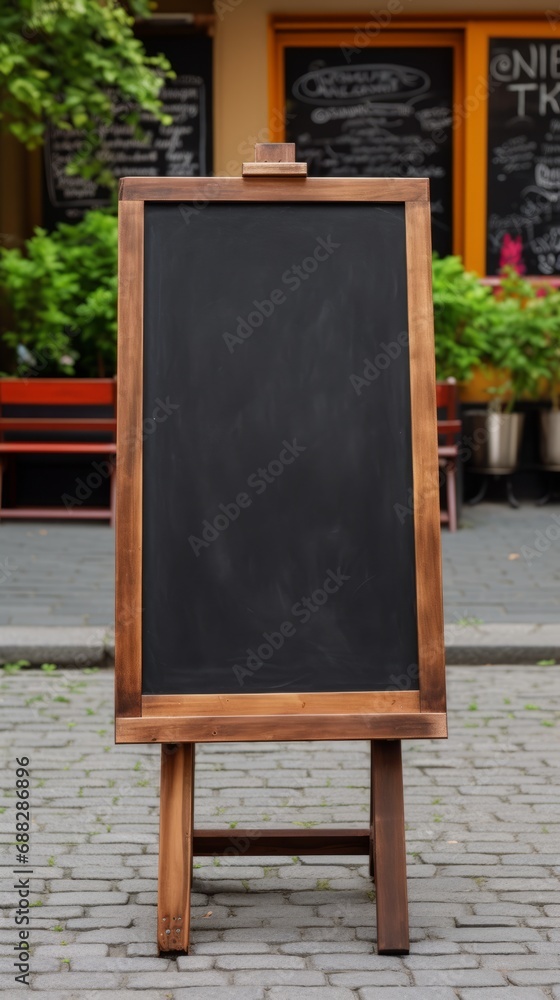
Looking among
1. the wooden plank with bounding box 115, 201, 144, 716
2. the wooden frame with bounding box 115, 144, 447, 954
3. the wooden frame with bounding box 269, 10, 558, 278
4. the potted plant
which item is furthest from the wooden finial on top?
the wooden frame with bounding box 269, 10, 558, 278

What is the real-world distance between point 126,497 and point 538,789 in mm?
2042

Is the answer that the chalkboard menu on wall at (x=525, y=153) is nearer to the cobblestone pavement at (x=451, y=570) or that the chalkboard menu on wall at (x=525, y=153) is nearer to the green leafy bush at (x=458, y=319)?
the green leafy bush at (x=458, y=319)

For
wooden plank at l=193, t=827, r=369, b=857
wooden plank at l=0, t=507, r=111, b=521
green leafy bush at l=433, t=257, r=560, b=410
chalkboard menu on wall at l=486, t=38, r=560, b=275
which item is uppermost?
chalkboard menu on wall at l=486, t=38, r=560, b=275

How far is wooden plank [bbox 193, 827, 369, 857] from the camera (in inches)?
151

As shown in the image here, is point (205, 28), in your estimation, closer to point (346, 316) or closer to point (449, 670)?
point (449, 670)

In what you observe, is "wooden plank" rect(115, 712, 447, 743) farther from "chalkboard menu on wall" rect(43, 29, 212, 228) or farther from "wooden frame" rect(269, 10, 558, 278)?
"chalkboard menu on wall" rect(43, 29, 212, 228)

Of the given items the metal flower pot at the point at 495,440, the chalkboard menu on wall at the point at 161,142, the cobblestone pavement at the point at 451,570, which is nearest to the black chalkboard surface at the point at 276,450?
the cobblestone pavement at the point at 451,570

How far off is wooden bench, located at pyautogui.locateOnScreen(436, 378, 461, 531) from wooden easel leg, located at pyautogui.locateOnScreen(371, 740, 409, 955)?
20.9 feet

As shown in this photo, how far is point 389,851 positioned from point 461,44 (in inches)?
364

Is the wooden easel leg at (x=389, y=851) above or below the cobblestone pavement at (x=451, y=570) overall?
below

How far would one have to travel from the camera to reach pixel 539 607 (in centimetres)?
749

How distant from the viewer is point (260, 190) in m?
3.56

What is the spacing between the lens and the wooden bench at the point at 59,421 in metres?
9.98

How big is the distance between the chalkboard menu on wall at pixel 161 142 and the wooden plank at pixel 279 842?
8.49 meters
